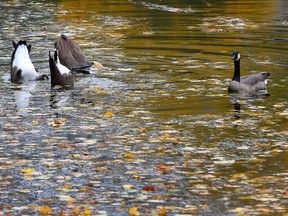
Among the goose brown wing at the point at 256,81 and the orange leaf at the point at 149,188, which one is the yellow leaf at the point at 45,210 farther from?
the goose brown wing at the point at 256,81

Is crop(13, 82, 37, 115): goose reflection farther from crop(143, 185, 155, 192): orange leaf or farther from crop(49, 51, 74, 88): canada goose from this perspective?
crop(143, 185, 155, 192): orange leaf

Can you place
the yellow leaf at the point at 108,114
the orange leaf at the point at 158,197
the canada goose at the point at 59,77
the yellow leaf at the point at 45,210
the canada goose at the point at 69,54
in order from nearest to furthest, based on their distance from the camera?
the yellow leaf at the point at 45,210, the orange leaf at the point at 158,197, the yellow leaf at the point at 108,114, the canada goose at the point at 59,77, the canada goose at the point at 69,54

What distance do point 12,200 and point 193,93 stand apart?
8.16m

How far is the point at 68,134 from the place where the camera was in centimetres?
1506

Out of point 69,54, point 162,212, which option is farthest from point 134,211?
point 69,54

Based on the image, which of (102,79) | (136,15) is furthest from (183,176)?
(136,15)

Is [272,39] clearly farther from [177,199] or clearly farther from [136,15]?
[177,199]

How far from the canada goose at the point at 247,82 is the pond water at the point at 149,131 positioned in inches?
9.6

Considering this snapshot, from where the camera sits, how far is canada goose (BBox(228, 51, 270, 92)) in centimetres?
1931

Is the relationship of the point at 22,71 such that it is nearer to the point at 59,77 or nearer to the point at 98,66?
the point at 59,77

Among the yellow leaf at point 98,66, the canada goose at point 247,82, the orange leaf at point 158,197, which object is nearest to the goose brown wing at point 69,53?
the yellow leaf at point 98,66

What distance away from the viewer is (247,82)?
19.8 m

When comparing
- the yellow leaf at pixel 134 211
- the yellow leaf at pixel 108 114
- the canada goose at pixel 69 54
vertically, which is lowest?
the yellow leaf at pixel 108 114

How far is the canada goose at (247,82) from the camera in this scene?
63.4ft
